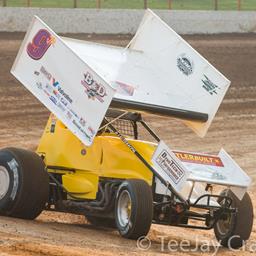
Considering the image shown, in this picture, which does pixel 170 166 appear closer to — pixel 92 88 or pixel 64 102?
pixel 92 88

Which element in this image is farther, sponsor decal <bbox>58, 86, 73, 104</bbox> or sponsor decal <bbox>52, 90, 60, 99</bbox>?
sponsor decal <bbox>52, 90, 60, 99</bbox>

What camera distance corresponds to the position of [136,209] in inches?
440

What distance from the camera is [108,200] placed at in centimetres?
1216

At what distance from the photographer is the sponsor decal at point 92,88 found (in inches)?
465

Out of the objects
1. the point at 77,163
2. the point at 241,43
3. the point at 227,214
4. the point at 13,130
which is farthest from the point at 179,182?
the point at 241,43

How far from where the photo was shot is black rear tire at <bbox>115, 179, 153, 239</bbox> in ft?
36.7

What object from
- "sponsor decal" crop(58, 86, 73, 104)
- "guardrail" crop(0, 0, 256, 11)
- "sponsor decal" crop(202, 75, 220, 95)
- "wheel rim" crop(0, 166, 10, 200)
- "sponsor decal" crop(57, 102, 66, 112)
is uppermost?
"guardrail" crop(0, 0, 256, 11)

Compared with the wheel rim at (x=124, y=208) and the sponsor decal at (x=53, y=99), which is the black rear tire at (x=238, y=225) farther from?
the sponsor decal at (x=53, y=99)

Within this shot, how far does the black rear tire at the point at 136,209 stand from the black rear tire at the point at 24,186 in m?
1.26

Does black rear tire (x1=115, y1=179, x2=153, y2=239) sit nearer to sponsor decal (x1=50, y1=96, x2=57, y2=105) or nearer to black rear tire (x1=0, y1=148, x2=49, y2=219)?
black rear tire (x1=0, y1=148, x2=49, y2=219)

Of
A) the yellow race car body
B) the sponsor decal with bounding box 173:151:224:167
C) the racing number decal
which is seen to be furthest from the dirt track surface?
the racing number decal

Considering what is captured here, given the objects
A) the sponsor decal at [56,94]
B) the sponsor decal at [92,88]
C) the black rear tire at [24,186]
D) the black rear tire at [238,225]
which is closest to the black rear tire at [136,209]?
the sponsor decal at [92,88]

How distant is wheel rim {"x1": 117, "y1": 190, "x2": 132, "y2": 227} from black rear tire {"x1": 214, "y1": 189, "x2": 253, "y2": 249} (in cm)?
121

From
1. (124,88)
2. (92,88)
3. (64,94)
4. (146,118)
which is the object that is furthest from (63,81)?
(146,118)
